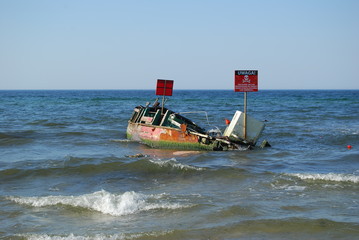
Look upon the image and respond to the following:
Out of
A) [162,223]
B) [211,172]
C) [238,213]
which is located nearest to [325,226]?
[238,213]

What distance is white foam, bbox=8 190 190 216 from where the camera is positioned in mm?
8938

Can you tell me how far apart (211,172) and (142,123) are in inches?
259

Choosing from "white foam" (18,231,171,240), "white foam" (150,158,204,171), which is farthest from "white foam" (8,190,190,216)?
"white foam" (150,158,204,171)

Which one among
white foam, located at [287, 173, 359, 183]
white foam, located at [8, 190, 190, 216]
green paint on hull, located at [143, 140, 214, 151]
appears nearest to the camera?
white foam, located at [8, 190, 190, 216]

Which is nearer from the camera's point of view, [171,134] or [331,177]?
[331,177]

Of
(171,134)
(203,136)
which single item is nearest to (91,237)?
Answer: (203,136)

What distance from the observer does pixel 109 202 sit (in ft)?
30.1

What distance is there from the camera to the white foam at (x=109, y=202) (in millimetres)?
8938

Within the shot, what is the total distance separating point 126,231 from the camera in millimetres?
7629
